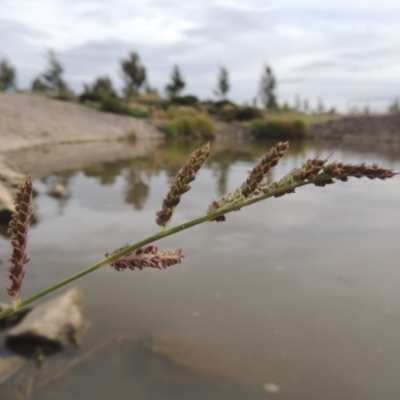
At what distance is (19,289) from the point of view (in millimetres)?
750

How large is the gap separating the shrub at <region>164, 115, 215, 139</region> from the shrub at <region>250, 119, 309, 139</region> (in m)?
4.93

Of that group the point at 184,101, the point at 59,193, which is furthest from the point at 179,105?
the point at 59,193

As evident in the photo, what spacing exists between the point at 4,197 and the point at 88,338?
5512 millimetres

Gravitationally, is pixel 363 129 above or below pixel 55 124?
below

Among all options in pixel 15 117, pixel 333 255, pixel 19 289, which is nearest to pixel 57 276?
pixel 333 255

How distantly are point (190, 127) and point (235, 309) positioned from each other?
120ft

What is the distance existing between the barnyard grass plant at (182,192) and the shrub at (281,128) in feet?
143

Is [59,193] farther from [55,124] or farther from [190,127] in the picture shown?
[190,127]

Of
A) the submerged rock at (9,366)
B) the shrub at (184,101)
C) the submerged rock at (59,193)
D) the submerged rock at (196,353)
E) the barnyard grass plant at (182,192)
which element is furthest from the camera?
the shrub at (184,101)

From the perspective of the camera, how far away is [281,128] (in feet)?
142

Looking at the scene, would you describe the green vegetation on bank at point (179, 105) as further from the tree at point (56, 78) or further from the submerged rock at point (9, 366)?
the submerged rock at point (9, 366)

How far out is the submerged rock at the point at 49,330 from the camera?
4609 millimetres

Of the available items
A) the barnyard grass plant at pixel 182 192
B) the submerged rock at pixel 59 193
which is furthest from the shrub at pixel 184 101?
the barnyard grass plant at pixel 182 192

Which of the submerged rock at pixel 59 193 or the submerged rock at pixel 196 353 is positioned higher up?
the submerged rock at pixel 59 193
